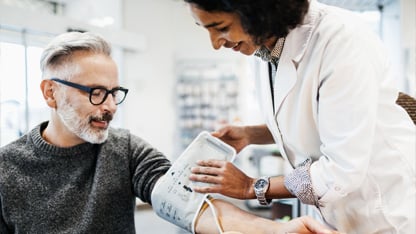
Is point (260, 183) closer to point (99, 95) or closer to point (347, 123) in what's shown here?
point (347, 123)

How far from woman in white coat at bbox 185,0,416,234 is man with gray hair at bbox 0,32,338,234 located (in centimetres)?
30

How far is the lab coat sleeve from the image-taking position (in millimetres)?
730

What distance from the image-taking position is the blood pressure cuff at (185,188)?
1.09 meters

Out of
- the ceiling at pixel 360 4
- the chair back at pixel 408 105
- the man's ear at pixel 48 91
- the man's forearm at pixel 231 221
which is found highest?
the ceiling at pixel 360 4

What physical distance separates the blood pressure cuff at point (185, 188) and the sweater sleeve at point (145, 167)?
0.24 feet

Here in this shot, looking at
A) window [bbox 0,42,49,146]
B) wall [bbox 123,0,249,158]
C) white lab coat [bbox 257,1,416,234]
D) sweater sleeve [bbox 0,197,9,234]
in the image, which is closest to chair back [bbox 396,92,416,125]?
white lab coat [bbox 257,1,416,234]

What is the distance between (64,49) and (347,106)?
893mm

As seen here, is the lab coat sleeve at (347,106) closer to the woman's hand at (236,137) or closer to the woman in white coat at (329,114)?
the woman in white coat at (329,114)

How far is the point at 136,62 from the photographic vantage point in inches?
212

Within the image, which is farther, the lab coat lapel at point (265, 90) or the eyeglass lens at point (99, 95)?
the eyeglass lens at point (99, 95)

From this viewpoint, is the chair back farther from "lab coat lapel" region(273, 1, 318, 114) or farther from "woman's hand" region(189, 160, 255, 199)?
"woman's hand" region(189, 160, 255, 199)

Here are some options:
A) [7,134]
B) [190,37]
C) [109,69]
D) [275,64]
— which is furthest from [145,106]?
[275,64]

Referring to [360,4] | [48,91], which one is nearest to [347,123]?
[48,91]

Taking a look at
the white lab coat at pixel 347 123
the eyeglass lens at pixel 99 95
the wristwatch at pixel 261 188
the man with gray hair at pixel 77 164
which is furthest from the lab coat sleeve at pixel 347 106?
the eyeglass lens at pixel 99 95
